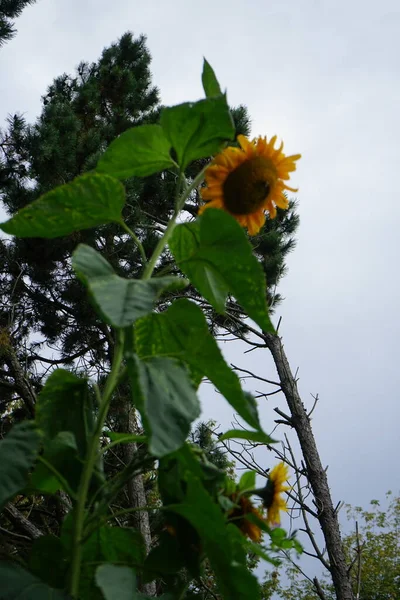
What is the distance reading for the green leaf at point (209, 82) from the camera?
435 millimetres

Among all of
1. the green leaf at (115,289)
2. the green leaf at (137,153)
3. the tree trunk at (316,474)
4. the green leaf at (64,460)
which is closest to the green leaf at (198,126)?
the green leaf at (137,153)

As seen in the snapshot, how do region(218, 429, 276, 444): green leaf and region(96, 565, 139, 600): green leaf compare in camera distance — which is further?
region(218, 429, 276, 444): green leaf

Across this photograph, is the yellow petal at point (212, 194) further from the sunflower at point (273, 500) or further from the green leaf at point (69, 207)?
the sunflower at point (273, 500)

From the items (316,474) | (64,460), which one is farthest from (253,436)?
(316,474)

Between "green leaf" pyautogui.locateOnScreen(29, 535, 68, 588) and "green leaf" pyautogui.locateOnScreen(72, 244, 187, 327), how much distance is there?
0.19 metres

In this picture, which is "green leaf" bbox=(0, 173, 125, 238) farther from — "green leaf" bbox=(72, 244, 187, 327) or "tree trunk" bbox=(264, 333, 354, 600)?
"tree trunk" bbox=(264, 333, 354, 600)

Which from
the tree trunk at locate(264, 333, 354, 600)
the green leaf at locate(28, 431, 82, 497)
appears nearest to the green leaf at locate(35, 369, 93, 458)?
the green leaf at locate(28, 431, 82, 497)

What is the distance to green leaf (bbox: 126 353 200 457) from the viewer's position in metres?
0.31

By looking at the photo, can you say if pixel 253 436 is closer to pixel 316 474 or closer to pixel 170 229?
pixel 170 229

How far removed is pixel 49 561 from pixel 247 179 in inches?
14.0

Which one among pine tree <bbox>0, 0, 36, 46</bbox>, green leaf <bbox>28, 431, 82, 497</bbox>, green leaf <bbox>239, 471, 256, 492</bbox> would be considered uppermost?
pine tree <bbox>0, 0, 36, 46</bbox>

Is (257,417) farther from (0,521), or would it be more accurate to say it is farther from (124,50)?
(124,50)

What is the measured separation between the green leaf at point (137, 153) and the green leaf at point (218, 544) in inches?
9.9

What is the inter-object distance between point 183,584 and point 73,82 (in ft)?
25.3
